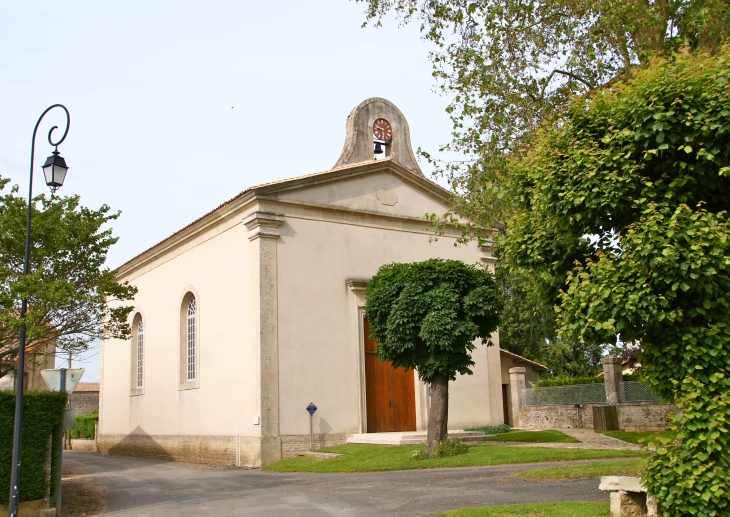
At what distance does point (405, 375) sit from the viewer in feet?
70.4

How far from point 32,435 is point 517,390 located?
19997mm

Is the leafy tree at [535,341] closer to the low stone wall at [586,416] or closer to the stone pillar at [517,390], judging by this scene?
the stone pillar at [517,390]

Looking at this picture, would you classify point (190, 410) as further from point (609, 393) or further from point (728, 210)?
point (728, 210)

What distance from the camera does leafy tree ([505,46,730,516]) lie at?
25.9 feet

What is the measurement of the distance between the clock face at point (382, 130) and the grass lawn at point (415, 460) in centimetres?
1039

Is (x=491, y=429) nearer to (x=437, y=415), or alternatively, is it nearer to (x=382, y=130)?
(x=437, y=415)

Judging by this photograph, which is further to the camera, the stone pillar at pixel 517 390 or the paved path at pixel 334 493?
the stone pillar at pixel 517 390

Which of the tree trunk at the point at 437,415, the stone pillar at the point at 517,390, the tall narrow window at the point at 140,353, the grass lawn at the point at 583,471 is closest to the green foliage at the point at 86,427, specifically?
the tall narrow window at the point at 140,353

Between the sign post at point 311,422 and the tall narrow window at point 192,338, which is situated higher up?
the tall narrow window at point 192,338

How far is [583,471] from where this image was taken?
481 inches

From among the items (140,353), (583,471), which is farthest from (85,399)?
(583,471)

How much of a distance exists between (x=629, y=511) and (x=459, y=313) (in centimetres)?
828

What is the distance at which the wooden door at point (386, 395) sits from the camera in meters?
20.6

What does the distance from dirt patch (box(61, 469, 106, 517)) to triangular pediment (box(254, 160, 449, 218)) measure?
829cm
